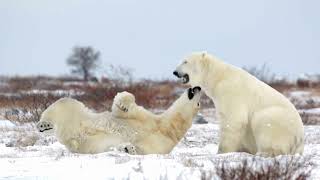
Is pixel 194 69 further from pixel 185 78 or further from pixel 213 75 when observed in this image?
pixel 213 75

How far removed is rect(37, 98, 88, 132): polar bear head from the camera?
775 centimetres

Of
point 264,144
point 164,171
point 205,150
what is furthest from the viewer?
point 205,150

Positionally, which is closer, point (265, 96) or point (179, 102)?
point (265, 96)

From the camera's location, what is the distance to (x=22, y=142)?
30.0 feet

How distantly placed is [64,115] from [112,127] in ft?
1.72

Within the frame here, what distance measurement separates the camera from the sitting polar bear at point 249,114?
711 cm

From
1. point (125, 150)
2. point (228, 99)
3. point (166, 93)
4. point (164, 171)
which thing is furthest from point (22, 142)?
point (166, 93)

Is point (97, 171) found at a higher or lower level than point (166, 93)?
lower

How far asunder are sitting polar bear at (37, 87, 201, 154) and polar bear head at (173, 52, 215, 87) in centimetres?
57

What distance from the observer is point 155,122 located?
25.9 ft

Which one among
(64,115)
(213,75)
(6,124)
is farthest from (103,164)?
(6,124)

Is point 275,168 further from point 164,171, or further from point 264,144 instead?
point 264,144

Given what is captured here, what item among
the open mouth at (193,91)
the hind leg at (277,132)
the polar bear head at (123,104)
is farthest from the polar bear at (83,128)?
the hind leg at (277,132)

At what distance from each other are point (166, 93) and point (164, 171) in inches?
811
